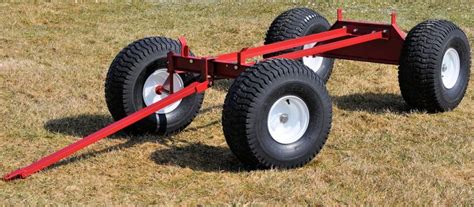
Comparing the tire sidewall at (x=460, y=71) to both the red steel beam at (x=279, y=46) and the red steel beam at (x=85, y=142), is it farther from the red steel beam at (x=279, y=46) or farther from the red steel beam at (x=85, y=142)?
the red steel beam at (x=85, y=142)

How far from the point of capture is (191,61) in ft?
19.4

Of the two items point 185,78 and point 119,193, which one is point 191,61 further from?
point 119,193

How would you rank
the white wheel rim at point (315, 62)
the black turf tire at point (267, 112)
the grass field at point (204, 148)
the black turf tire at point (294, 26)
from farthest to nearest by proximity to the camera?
the white wheel rim at point (315, 62), the black turf tire at point (294, 26), the black turf tire at point (267, 112), the grass field at point (204, 148)

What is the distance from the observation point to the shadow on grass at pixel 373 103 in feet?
24.8

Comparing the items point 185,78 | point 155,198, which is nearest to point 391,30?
point 185,78

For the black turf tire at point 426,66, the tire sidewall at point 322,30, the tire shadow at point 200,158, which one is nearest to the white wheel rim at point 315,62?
the tire sidewall at point 322,30

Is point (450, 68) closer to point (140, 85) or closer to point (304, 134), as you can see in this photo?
point (304, 134)

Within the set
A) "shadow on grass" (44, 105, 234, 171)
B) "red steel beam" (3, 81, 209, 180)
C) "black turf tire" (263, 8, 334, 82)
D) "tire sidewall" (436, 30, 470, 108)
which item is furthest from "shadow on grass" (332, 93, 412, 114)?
"red steel beam" (3, 81, 209, 180)

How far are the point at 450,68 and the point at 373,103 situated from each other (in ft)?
2.82

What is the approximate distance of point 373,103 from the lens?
7.92 metres

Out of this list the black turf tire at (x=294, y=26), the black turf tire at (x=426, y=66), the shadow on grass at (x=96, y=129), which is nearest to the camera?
the shadow on grass at (x=96, y=129)

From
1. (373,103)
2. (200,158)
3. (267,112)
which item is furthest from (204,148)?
(373,103)

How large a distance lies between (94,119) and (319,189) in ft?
9.06

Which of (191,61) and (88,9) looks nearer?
(191,61)
